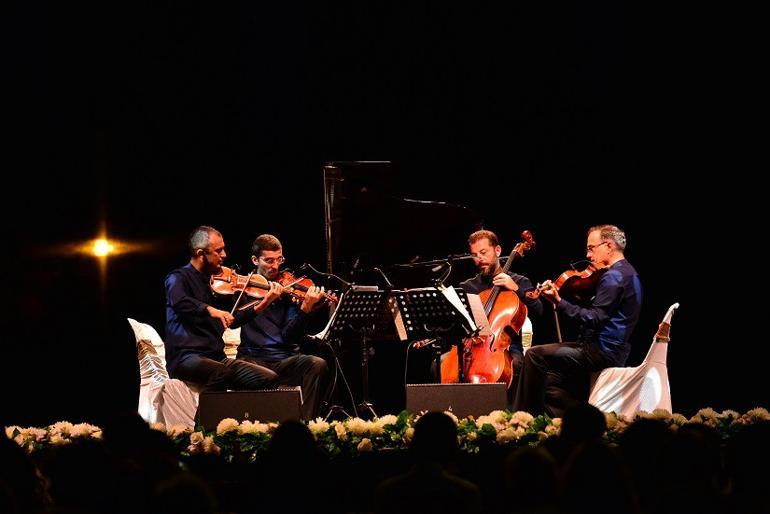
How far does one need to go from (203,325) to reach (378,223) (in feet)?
4.92

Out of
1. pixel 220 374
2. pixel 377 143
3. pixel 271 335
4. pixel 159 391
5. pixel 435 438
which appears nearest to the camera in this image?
pixel 435 438

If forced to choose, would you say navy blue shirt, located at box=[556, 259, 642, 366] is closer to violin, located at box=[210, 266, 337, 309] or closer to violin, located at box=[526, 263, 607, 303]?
violin, located at box=[526, 263, 607, 303]

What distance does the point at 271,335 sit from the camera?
681 centimetres

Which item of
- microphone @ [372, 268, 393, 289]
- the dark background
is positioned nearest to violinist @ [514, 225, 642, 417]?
microphone @ [372, 268, 393, 289]

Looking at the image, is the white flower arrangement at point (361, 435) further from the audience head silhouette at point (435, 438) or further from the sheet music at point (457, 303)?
the audience head silhouette at point (435, 438)

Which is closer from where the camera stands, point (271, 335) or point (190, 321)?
point (190, 321)

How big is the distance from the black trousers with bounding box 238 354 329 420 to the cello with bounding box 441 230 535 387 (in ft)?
3.01

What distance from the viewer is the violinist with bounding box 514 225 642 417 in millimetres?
6395

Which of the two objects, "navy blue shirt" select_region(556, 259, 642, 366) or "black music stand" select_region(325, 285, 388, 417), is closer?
"black music stand" select_region(325, 285, 388, 417)

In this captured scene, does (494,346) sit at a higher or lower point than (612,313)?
lower

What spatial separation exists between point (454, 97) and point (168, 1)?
2.70 meters

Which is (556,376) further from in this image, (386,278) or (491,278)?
(386,278)

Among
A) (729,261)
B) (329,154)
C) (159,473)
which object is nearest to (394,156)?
(329,154)

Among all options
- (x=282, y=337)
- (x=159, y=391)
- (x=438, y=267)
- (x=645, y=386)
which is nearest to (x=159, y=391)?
(x=159, y=391)
